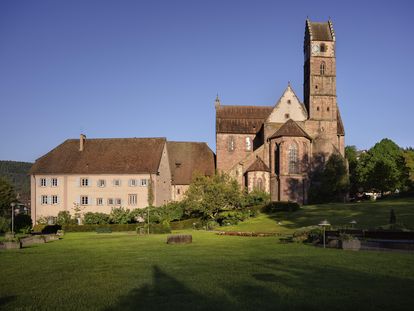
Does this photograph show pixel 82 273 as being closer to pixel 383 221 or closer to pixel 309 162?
pixel 383 221

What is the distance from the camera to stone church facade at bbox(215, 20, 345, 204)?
2628 inches

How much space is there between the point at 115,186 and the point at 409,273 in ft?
175

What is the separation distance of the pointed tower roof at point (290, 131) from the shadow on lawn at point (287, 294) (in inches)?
2024

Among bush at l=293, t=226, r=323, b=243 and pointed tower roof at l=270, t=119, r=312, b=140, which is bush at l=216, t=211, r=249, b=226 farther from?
bush at l=293, t=226, r=323, b=243

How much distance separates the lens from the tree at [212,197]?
56969 mm

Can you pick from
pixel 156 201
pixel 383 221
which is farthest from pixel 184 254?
pixel 156 201

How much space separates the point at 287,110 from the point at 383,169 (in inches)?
799

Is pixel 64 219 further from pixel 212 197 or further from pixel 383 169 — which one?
pixel 383 169

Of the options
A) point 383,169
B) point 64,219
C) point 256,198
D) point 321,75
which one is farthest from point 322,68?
point 64,219

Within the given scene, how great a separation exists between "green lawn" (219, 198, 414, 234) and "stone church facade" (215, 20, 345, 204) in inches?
446

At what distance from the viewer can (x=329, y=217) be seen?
46.0 metres

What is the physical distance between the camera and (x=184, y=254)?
2330 cm

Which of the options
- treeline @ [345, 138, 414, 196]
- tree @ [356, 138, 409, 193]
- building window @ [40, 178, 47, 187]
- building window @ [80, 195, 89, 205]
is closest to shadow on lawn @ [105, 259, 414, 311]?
building window @ [80, 195, 89, 205]

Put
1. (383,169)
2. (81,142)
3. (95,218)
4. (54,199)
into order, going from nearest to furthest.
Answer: (95,218)
(54,199)
(81,142)
(383,169)
